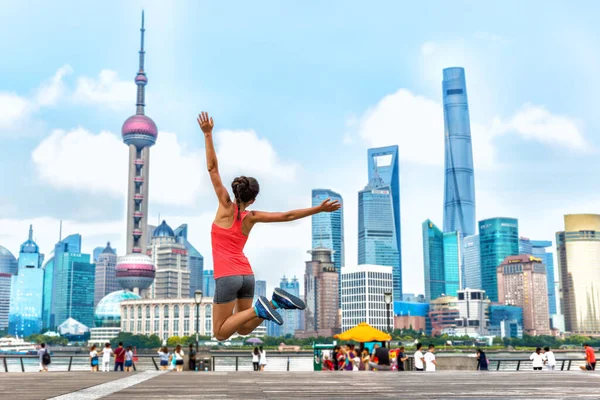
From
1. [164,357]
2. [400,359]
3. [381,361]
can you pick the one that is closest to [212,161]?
[381,361]

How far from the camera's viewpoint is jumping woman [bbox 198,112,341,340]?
10.6 metres

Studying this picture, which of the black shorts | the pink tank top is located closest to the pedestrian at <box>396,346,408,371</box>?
the black shorts

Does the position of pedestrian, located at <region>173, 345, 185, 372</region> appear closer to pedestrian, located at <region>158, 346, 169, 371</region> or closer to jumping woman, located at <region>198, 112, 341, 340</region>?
pedestrian, located at <region>158, 346, 169, 371</region>

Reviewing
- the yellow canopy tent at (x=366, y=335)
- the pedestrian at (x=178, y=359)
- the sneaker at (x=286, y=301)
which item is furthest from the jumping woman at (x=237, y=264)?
the pedestrian at (x=178, y=359)

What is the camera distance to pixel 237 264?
10.7 metres

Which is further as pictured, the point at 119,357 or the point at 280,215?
the point at 119,357

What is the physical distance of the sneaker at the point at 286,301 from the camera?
10.4 meters

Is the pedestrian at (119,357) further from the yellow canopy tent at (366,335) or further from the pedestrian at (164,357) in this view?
the yellow canopy tent at (366,335)

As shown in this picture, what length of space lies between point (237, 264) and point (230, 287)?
0.33 meters

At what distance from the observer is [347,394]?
944cm

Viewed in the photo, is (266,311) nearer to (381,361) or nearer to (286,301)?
(286,301)

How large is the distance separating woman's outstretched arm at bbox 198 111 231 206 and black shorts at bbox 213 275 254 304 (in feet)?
3.44

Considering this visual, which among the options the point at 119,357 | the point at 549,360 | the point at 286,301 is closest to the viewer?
the point at 286,301

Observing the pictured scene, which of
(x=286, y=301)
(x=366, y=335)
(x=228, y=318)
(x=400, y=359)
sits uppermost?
(x=286, y=301)
